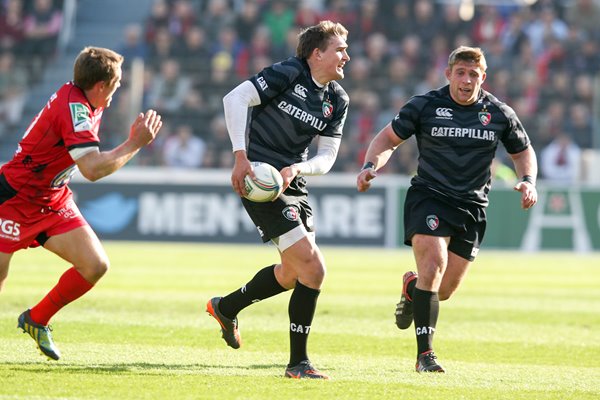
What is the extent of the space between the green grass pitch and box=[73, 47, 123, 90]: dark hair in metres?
1.90

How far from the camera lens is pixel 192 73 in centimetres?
2469

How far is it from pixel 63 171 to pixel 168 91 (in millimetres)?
17048

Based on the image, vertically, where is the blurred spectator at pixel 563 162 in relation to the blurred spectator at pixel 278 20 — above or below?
below

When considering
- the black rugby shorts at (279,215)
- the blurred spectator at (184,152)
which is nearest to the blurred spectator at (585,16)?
the blurred spectator at (184,152)

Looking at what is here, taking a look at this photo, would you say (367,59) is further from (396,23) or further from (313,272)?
(313,272)

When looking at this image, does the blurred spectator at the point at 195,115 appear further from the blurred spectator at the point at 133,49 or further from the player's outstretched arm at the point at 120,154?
the player's outstretched arm at the point at 120,154

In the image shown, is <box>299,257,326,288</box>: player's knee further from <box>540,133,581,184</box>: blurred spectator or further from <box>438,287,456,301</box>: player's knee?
<box>540,133,581,184</box>: blurred spectator

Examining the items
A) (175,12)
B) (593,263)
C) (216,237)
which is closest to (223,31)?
(175,12)

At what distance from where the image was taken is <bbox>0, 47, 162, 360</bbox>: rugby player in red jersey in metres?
7.07

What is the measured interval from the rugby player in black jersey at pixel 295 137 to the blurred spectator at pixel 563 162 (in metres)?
15.5

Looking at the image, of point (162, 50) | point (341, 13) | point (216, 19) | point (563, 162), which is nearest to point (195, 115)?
point (162, 50)

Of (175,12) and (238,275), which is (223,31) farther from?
(238,275)

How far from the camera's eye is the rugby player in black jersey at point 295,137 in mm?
7527

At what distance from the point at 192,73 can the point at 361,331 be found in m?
15.5
